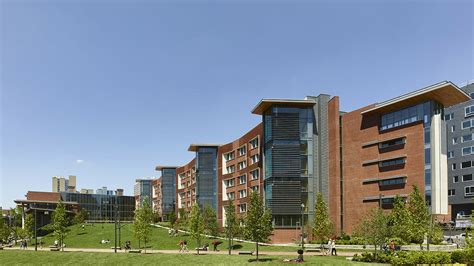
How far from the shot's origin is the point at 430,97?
57094 millimetres

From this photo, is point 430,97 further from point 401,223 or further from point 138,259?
point 138,259

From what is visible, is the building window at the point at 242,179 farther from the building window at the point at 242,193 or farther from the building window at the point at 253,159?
the building window at the point at 253,159

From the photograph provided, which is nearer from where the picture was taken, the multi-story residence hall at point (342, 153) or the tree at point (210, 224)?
the multi-story residence hall at point (342, 153)

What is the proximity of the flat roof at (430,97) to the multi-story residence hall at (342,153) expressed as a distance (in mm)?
139

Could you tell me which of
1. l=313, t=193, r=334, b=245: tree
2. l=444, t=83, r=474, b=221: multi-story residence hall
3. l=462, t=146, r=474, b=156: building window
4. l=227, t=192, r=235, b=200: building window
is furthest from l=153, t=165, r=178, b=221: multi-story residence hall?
l=313, t=193, r=334, b=245: tree

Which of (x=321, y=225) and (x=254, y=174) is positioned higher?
(x=254, y=174)

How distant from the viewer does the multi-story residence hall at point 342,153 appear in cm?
5838

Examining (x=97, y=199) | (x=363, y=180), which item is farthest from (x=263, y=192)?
(x=97, y=199)

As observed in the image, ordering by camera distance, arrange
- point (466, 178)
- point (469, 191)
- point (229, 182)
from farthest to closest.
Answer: point (229, 182)
point (466, 178)
point (469, 191)

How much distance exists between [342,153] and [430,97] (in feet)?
62.2

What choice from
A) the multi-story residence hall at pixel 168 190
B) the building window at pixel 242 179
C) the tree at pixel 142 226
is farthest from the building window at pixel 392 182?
the multi-story residence hall at pixel 168 190

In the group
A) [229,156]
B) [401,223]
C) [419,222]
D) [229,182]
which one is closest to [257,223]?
[419,222]

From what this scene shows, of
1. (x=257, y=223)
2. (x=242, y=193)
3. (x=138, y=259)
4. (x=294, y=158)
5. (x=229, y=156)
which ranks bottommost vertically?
(x=138, y=259)

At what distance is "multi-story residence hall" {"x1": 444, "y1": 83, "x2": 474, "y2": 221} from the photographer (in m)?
91.1
